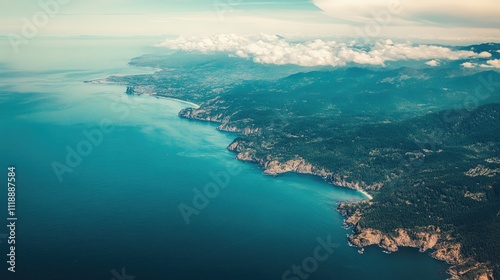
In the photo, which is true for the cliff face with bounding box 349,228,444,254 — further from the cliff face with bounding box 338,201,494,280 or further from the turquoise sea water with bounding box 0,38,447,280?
the turquoise sea water with bounding box 0,38,447,280

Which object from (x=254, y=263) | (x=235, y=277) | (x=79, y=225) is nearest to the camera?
(x=235, y=277)

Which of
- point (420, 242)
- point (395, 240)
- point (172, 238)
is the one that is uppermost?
point (172, 238)

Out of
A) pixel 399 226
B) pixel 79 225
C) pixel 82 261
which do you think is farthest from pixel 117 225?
pixel 399 226

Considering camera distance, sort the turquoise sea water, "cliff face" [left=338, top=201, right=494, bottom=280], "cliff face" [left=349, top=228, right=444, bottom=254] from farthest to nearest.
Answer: "cliff face" [left=349, top=228, right=444, bottom=254]
"cliff face" [left=338, top=201, right=494, bottom=280]
the turquoise sea water

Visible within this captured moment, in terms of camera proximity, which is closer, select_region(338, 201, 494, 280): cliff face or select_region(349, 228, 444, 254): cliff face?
select_region(338, 201, 494, 280): cliff face

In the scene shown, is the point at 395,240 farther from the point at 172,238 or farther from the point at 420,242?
the point at 172,238

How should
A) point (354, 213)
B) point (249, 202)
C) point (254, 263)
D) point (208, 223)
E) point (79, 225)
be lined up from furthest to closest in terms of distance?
point (249, 202), point (354, 213), point (208, 223), point (79, 225), point (254, 263)

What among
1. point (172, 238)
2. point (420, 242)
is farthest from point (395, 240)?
point (172, 238)

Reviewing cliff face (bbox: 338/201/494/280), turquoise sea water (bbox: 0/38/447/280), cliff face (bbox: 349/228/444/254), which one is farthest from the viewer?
cliff face (bbox: 349/228/444/254)

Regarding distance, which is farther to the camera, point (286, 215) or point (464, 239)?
point (286, 215)

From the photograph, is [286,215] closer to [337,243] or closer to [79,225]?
[337,243]

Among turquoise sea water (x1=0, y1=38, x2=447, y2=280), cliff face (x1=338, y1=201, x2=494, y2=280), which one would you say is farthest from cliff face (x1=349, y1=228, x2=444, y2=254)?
turquoise sea water (x1=0, y1=38, x2=447, y2=280)
